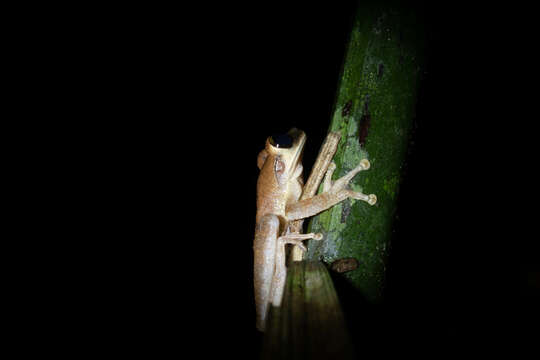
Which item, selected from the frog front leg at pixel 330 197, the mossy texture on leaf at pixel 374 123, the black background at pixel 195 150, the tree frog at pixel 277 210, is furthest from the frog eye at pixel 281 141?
the black background at pixel 195 150

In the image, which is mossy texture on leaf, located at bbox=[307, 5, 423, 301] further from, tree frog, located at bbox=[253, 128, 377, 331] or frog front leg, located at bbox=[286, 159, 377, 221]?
tree frog, located at bbox=[253, 128, 377, 331]

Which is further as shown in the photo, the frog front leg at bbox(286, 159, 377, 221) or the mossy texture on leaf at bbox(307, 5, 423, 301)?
the frog front leg at bbox(286, 159, 377, 221)

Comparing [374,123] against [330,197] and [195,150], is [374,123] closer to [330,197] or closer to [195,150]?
[330,197]

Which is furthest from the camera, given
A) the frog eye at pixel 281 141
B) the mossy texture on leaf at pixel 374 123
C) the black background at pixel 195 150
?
the black background at pixel 195 150

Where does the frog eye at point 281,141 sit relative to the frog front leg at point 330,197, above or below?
above

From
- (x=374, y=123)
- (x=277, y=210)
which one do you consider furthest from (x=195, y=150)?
(x=374, y=123)

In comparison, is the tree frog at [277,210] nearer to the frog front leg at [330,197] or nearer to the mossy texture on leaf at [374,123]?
the frog front leg at [330,197]

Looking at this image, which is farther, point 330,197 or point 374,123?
point 330,197

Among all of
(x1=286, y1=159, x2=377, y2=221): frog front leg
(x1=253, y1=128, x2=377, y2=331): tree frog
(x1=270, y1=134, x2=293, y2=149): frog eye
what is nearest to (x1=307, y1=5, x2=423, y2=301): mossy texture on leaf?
(x1=286, y1=159, x2=377, y2=221): frog front leg

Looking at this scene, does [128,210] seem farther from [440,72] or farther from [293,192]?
[440,72]
